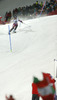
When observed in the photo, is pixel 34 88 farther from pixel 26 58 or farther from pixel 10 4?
pixel 10 4

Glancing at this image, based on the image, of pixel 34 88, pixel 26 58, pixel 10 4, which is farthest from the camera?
pixel 10 4

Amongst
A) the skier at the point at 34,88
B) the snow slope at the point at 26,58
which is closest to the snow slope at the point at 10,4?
the snow slope at the point at 26,58

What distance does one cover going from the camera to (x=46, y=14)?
1027cm

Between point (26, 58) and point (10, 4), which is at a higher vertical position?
point (10, 4)

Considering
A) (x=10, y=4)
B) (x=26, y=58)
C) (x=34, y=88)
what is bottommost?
(x=26, y=58)

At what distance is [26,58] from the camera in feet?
17.0

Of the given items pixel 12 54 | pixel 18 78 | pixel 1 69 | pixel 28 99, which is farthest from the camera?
pixel 12 54

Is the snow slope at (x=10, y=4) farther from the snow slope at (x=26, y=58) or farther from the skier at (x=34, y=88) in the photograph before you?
the skier at (x=34, y=88)

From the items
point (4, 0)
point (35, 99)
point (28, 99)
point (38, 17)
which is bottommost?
point (28, 99)

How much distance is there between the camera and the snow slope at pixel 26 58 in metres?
3.62

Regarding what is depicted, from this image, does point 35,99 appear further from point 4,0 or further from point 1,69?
point 4,0

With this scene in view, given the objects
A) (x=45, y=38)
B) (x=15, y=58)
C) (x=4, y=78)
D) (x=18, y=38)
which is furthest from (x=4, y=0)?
(x=4, y=78)

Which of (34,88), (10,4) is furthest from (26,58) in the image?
(10,4)

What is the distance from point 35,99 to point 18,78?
1812 millimetres
